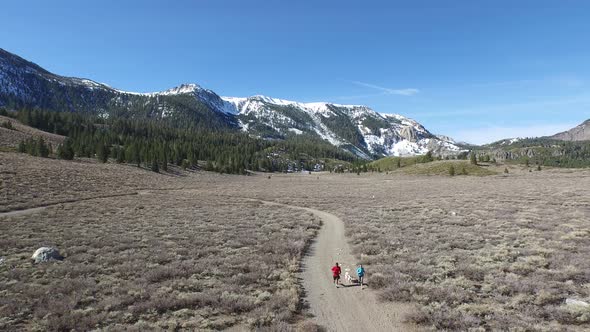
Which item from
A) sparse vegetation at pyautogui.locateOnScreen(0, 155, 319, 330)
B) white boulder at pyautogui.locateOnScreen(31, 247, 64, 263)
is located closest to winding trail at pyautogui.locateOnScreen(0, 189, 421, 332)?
sparse vegetation at pyautogui.locateOnScreen(0, 155, 319, 330)

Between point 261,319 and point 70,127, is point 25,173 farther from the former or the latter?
point 70,127

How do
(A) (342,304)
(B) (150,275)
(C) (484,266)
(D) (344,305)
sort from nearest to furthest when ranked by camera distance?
(D) (344,305), (A) (342,304), (B) (150,275), (C) (484,266)

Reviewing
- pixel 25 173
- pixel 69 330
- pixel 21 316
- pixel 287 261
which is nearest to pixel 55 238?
pixel 21 316

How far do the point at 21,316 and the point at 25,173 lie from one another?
2318 inches

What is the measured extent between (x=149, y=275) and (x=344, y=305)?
9.99 m

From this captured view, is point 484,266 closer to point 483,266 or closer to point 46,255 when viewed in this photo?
point 483,266

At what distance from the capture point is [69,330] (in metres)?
12.0

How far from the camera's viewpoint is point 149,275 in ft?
56.7

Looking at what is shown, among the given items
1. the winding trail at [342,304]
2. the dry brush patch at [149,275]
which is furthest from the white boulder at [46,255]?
the winding trail at [342,304]

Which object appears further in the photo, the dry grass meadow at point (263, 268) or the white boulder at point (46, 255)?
the white boulder at point (46, 255)

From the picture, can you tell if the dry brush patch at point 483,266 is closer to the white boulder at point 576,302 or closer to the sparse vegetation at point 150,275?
the white boulder at point 576,302

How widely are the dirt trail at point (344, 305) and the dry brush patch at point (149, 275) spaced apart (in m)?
0.91

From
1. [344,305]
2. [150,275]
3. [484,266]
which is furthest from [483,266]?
[150,275]

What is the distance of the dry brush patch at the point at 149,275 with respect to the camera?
12992 mm
